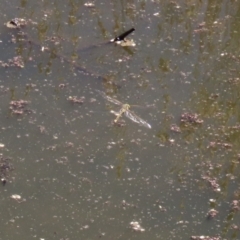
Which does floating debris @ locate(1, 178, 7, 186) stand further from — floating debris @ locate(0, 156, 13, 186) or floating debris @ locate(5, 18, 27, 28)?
floating debris @ locate(5, 18, 27, 28)

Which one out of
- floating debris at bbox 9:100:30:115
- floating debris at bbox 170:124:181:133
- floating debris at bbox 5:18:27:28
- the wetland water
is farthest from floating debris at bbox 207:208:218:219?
floating debris at bbox 5:18:27:28

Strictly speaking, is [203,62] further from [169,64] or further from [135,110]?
[135,110]

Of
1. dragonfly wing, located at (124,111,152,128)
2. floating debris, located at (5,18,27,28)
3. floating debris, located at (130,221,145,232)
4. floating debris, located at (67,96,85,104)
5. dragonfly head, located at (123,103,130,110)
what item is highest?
floating debris, located at (5,18,27,28)

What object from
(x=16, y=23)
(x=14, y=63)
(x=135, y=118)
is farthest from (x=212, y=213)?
(x=16, y=23)

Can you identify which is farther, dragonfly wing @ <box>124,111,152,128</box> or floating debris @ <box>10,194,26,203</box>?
dragonfly wing @ <box>124,111,152,128</box>

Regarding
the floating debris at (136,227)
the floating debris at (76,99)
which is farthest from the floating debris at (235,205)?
the floating debris at (76,99)

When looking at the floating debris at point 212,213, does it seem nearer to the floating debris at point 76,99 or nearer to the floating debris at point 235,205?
the floating debris at point 235,205

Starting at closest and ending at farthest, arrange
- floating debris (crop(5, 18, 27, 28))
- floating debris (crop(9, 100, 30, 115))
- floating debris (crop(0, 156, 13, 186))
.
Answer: floating debris (crop(0, 156, 13, 186))
floating debris (crop(9, 100, 30, 115))
floating debris (crop(5, 18, 27, 28))

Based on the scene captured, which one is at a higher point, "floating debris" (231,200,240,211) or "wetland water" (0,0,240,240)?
"wetland water" (0,0,240,240)
